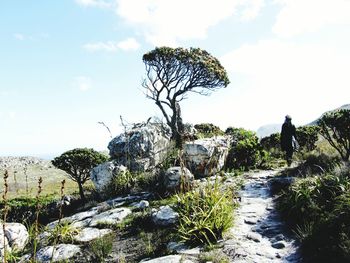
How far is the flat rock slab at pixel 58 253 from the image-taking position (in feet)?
28.4

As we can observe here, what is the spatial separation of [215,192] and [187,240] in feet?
5.74

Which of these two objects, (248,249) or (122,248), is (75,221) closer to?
(122,248)

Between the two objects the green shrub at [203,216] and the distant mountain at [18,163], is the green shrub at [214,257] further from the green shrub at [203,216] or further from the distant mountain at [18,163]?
the distant mountain at [18,163]

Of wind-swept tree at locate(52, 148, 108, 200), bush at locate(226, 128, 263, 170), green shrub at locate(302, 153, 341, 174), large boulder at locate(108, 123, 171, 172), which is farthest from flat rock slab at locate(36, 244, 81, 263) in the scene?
bush at locate(226, 128, 263, 170)

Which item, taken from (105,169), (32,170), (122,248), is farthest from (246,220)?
(32,170)

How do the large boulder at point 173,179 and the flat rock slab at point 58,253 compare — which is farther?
the large boulder at point 173,179

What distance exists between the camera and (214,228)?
29.3 ft

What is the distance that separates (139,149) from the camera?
680 inches

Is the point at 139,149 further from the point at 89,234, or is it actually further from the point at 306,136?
the point at 306,136

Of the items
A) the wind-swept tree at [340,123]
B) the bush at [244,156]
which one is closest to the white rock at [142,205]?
the bush at [244,156]

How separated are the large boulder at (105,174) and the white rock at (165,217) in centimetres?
569

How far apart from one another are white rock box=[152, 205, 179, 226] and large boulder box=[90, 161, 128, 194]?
224 inches

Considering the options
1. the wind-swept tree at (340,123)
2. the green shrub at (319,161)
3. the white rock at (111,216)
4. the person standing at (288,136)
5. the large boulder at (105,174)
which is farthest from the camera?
the person standing at (288,136)

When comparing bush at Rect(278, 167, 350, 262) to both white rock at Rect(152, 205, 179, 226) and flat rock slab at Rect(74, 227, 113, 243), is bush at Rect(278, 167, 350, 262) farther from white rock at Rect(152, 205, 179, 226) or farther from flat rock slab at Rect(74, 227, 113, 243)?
flat rock slab at Rect(74, 227, 113, 243)
